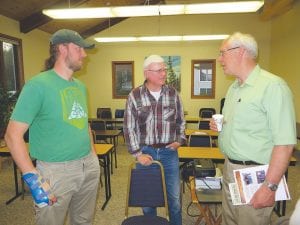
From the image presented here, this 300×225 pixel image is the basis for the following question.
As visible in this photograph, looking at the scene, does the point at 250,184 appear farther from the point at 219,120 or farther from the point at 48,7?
the point at 48,7

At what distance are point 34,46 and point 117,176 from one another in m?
4.33

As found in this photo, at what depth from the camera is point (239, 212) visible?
5.17 feet

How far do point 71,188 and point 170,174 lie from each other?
3.12 feet

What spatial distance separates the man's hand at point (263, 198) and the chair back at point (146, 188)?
82 cm

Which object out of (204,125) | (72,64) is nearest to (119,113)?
(204,125)

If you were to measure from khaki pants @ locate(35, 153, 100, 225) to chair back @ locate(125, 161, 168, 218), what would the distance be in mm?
378

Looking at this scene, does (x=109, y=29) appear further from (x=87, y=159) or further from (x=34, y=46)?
(x=87, y=159)

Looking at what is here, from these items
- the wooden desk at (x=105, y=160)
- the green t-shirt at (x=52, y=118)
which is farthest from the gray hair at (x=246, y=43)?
the wooden desk at (x=105, y=160)

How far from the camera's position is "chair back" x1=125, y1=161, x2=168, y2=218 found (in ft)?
6.91

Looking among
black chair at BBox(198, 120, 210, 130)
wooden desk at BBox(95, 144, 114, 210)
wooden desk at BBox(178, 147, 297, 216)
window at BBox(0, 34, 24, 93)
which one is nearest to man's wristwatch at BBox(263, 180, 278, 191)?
wooden desk at BBox(178, 147, 297, 216)

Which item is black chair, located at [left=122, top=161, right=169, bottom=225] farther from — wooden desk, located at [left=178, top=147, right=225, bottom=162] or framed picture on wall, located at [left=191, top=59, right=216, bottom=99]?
framed picture on wall, located at [left=191, top=59, right=216, bottom=99]

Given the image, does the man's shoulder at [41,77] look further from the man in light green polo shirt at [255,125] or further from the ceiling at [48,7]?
the ceiling at [48,7]

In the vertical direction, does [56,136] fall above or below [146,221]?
above

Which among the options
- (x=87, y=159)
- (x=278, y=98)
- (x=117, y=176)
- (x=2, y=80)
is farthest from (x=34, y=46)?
(x=278, y=98)
